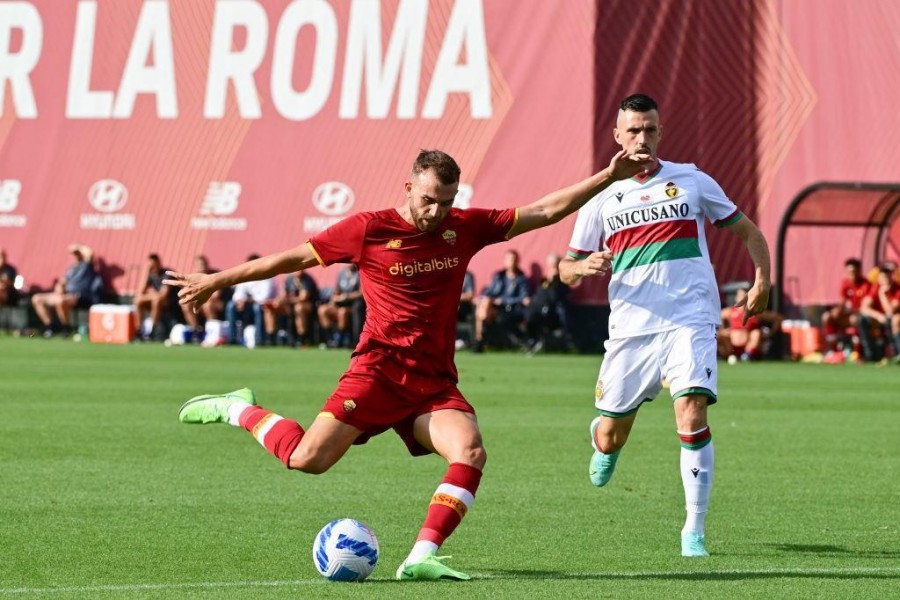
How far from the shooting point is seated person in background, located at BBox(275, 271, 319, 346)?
104 feet

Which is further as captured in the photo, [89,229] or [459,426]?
[89,229]

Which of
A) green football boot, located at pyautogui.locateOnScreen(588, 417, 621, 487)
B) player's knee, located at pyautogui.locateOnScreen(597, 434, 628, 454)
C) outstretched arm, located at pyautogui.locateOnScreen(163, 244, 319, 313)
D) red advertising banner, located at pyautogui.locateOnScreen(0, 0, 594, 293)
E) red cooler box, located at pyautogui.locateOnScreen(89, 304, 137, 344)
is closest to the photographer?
outstretched arm, located at pyautogui.locateOnScreen(163, 244, 319, 313)

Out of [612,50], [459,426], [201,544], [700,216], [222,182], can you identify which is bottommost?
[201,544]

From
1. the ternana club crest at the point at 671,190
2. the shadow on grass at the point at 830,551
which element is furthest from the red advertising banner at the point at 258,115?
the shadow on grass at the point at 830,551

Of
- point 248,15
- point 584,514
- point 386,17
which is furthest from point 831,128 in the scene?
point 584,514

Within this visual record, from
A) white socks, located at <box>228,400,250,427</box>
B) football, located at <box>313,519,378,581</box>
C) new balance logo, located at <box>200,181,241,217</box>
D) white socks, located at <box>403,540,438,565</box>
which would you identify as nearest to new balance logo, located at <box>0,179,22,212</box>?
new balance logo, located at <box>200,181,241,217</box>

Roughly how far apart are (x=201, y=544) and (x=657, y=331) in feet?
8.95

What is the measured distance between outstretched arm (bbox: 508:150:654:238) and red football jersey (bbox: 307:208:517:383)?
0.09 meters

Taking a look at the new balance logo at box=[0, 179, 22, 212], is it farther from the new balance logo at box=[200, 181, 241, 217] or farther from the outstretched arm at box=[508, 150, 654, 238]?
the outstretched arm at box=[508, 150, 654, 238]

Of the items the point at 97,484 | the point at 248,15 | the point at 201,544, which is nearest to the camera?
the point at 201,544

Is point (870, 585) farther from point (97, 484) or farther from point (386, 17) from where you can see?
point (386, 17)

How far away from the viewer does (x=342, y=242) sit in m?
8.17

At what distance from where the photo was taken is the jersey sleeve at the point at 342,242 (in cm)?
812

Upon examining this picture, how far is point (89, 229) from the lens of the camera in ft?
118
